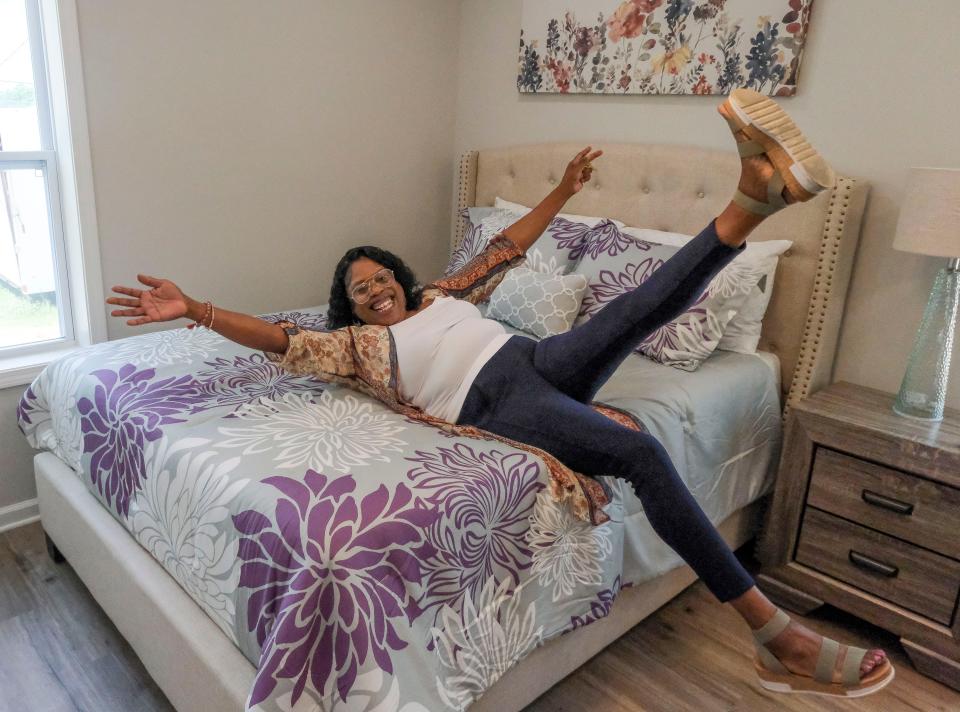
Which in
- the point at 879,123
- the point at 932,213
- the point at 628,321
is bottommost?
the point at 628,321

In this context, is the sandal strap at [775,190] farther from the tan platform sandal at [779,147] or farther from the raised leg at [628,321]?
the raised leg at [628,321]

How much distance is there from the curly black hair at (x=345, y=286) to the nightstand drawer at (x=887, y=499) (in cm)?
124

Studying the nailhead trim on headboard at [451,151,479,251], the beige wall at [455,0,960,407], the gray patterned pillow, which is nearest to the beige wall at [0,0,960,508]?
the beige wall at [455,0,960,407]

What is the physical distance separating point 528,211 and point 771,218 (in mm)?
965

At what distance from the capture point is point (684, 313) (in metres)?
2.16

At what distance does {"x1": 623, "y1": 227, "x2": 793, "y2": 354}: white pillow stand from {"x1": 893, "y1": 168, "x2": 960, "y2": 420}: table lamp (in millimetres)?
363

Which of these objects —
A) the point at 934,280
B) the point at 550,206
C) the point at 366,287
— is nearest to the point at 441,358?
the point at 366,287

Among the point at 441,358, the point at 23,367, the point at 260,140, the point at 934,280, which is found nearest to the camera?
the point at 441,358

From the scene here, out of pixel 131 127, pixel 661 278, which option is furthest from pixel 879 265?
pixel 131 127

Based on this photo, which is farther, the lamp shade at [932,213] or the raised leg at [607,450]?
the lamp shade at [932,213]

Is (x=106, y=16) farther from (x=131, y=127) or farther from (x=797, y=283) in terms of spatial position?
(x=797, y=283)

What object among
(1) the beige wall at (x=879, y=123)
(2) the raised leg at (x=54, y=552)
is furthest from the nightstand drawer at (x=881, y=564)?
(2) the raised leg at (x=54, y=552)

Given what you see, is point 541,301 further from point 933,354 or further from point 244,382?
point 933,354

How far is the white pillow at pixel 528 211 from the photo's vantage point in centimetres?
266
